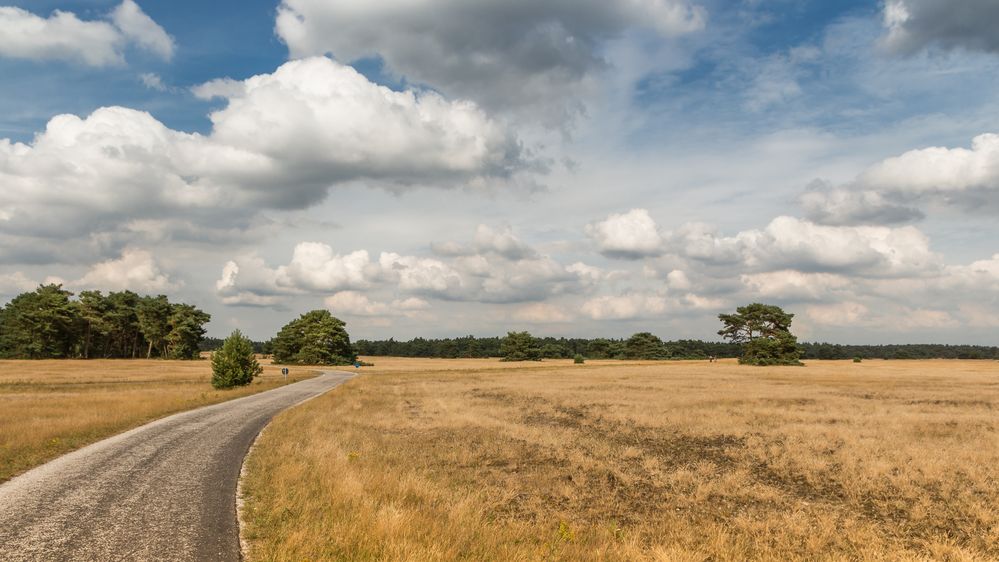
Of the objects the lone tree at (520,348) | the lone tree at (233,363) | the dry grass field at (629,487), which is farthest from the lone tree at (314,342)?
the dry grass field at (629,487)

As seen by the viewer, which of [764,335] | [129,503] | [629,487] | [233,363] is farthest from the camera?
Result: [764,335]

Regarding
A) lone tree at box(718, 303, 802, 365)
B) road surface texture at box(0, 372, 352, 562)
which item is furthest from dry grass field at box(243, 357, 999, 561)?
lone tree at box(718, 303, 802, 365)

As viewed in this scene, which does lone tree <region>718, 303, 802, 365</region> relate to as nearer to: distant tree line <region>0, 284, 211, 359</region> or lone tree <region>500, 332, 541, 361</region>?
lone tree <region>500, 332, 541, 361</region>

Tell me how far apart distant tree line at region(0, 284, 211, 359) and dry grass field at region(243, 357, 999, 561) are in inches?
4252

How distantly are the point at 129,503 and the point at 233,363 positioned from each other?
1429 inches

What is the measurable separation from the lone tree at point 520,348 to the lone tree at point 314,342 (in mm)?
38726

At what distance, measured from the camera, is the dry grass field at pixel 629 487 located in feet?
35.0

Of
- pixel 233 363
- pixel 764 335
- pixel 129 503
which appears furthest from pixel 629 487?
pixel 764 335

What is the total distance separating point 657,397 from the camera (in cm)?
4034

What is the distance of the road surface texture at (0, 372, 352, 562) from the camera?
29.9 feet

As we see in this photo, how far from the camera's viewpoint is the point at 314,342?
4582 inches

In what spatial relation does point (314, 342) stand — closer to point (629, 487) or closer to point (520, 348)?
point (520, 348)

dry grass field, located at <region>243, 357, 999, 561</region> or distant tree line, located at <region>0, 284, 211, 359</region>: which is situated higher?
distant tree line, located at <region>0, 284, 211, 359</region>

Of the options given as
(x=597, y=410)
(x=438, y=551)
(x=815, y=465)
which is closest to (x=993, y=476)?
(x=815, y=465)
